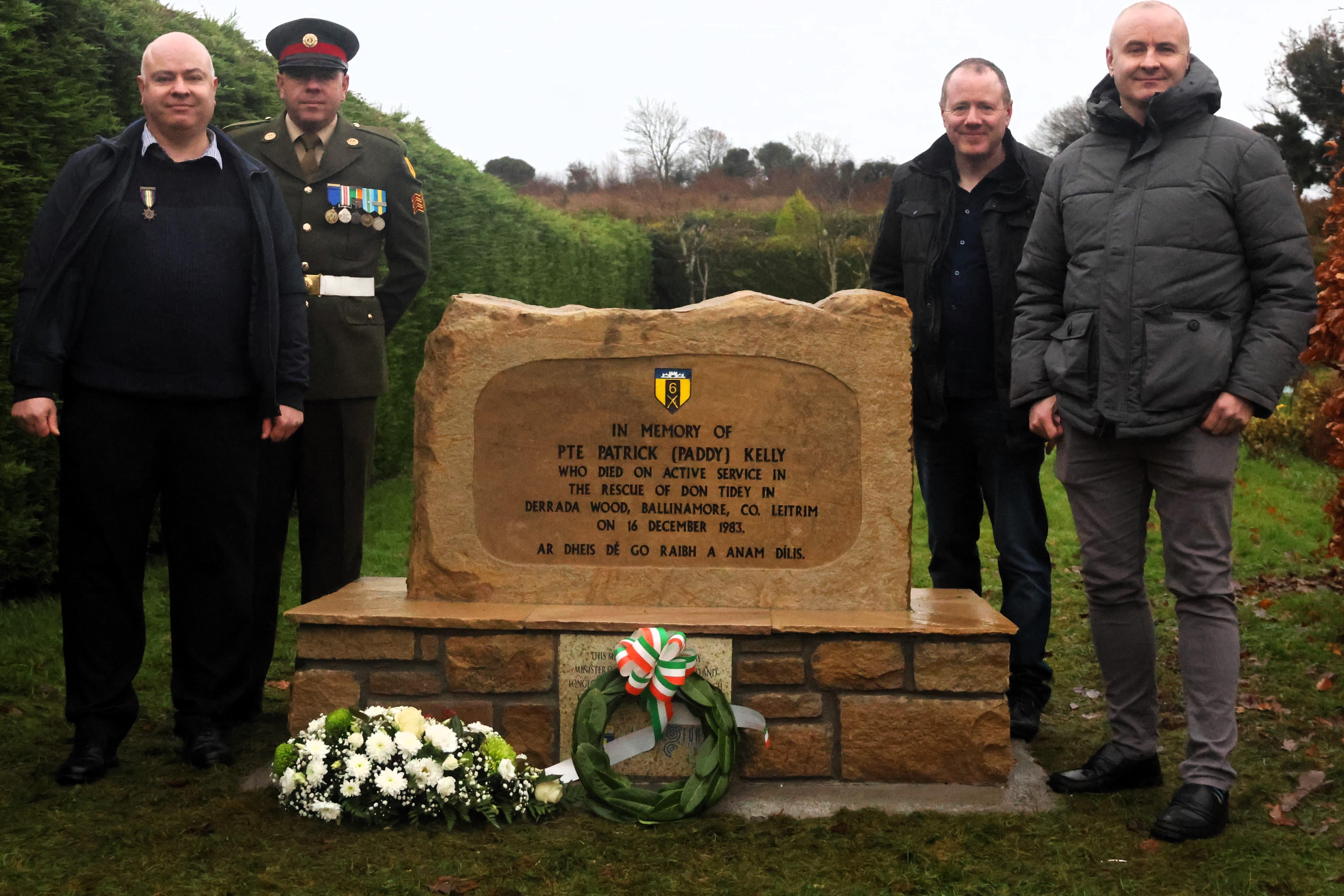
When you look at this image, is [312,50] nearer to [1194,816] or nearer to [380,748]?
[380,748]

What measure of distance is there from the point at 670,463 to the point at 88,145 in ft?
10.4

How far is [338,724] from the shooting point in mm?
3162

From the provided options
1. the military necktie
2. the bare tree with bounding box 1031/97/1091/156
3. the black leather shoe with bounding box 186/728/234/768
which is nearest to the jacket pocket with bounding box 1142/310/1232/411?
the military necktie

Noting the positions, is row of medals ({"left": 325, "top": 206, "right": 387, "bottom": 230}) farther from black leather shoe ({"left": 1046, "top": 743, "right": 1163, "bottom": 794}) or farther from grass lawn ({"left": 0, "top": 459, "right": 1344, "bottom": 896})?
black leather shoe ({"left": 1046, "top": 743, "right": 1163, "bottom": 794})

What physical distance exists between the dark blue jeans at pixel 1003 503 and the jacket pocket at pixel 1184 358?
2.41 feet

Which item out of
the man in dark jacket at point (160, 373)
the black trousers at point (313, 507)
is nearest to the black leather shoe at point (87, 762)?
the man in dark jacket at point (160, 373)

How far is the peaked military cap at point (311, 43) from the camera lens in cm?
392

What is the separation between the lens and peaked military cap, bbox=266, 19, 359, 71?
3.92 m

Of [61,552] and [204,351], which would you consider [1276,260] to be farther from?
[61,552]

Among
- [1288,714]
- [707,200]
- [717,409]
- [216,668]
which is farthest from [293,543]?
[707,200]

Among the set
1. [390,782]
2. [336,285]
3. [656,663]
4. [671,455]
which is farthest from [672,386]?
[390,782]

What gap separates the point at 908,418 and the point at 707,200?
26637 millimetres

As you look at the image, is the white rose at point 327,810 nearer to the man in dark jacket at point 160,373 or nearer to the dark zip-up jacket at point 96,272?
the man in dark jacket at point 160,373

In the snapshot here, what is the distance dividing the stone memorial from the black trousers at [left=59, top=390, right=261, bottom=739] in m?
0.33
